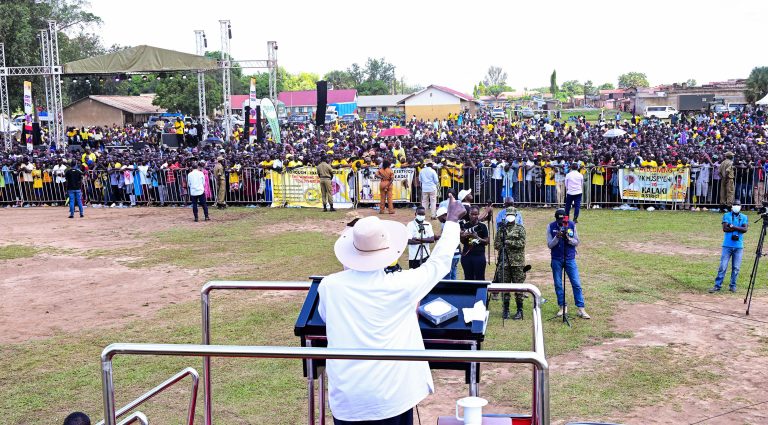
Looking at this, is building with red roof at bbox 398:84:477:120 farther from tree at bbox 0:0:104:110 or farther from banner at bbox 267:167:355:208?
banner at bbox 267:167:355:208

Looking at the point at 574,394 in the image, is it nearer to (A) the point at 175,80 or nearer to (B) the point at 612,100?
(A) the point at 175,80

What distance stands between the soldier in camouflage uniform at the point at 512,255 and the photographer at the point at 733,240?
3.71 meters

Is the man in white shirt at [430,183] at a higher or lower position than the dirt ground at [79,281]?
higher

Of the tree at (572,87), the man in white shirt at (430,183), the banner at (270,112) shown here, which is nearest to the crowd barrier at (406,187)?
the man in white shirt at (430,183)

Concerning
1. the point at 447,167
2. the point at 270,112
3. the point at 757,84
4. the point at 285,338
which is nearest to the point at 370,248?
the point at 285,338

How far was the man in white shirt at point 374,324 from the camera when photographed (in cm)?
378

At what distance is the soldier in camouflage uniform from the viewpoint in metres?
10.9

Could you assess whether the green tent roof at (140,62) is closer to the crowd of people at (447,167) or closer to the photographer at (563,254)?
the crowd of people at (447,167)

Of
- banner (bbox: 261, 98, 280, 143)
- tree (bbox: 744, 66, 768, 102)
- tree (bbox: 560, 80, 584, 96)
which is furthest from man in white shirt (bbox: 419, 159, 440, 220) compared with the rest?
tree (bbox: 560, 80, 584, 96)

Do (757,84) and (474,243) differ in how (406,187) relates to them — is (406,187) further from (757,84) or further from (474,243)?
(757,84)

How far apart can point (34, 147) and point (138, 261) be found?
19.8 meters

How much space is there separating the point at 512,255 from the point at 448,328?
22.2 ft

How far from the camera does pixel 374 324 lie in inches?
151

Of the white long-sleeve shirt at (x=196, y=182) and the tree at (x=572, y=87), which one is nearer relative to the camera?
the white long-sleeve shirt at (x=196, y=182)
